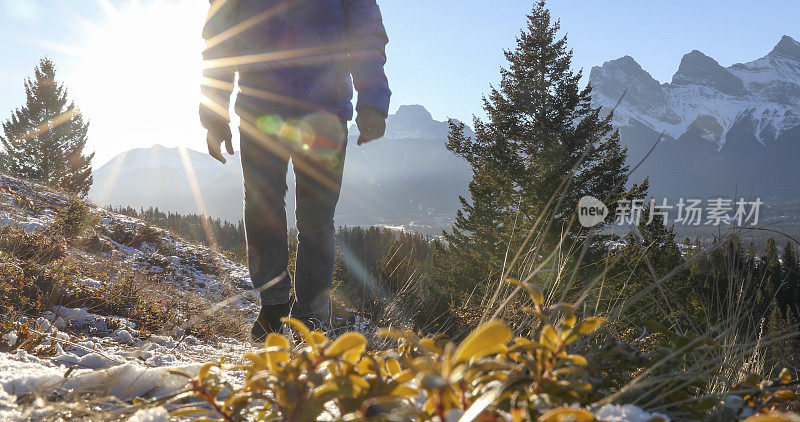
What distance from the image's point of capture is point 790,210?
160875 mm

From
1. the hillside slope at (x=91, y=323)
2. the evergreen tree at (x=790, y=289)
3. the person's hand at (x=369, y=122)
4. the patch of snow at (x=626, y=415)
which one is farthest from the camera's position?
the evergreen tree at (x=790, y=289)

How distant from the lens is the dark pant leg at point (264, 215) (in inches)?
85.0

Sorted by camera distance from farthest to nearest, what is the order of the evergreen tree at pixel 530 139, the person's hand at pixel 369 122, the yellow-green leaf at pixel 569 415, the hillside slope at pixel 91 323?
the evergreen tree at pixel 530 139 → the person's hand at pixel 369 122 → the hillside slope at pixel 91 323 → the yellow-green leaf at pixel 569 415

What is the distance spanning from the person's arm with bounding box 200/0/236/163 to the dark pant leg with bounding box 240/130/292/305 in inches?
9.6

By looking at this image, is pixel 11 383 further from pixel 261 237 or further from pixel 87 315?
pixel 87 315

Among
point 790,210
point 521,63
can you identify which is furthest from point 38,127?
point 790,210

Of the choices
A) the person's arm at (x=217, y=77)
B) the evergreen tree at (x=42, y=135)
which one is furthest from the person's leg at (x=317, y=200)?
the evergreen tree at (x=42, y=135)

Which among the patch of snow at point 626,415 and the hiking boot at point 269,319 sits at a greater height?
the patch of snow at point 626,415

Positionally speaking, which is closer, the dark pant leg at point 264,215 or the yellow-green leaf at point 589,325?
the yellow-green leaf at point 589,325

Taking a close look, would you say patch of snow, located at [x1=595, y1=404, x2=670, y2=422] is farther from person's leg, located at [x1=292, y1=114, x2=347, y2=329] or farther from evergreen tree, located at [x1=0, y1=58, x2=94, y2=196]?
evergreen tree, located at [x1=0, y1=58, x2=94, y2=196]

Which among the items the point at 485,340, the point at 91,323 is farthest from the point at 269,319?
the point at 485,340

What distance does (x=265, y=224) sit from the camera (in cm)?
217

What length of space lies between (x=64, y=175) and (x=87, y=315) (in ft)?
94.5

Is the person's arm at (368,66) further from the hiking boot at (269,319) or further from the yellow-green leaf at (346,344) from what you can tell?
the yellow-green leaf at (346,344)
